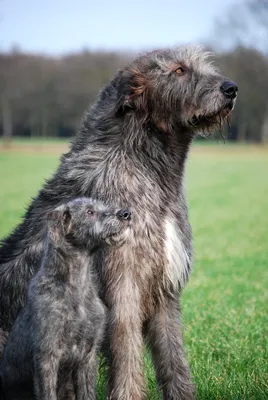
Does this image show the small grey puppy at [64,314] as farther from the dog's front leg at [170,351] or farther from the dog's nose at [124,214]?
the dog's front leg at [170,351]

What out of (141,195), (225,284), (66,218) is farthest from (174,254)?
(225,284)

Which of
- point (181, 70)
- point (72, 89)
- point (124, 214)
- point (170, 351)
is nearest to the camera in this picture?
point (124, 214)

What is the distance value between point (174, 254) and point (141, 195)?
1.58 feet

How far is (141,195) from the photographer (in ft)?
15.7

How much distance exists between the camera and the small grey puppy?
4.34 meters

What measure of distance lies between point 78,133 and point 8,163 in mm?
39052

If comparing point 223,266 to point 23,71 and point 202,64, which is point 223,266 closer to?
point 202,64

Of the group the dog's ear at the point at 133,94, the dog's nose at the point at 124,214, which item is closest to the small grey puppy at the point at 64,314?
the dog's nose at the point at 124,214

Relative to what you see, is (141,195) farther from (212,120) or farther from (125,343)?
(125,343)

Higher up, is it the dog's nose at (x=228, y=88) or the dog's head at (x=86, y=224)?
the dog's nose at (x=228, y=88)

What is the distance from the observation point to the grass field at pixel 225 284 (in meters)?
5.80

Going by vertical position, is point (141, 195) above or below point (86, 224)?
above

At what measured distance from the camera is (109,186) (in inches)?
189

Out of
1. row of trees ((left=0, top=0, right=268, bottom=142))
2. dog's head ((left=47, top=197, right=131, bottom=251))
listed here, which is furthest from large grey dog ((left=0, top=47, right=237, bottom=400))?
row of trees ((left=0, top=0, right=268, bottom=142))
